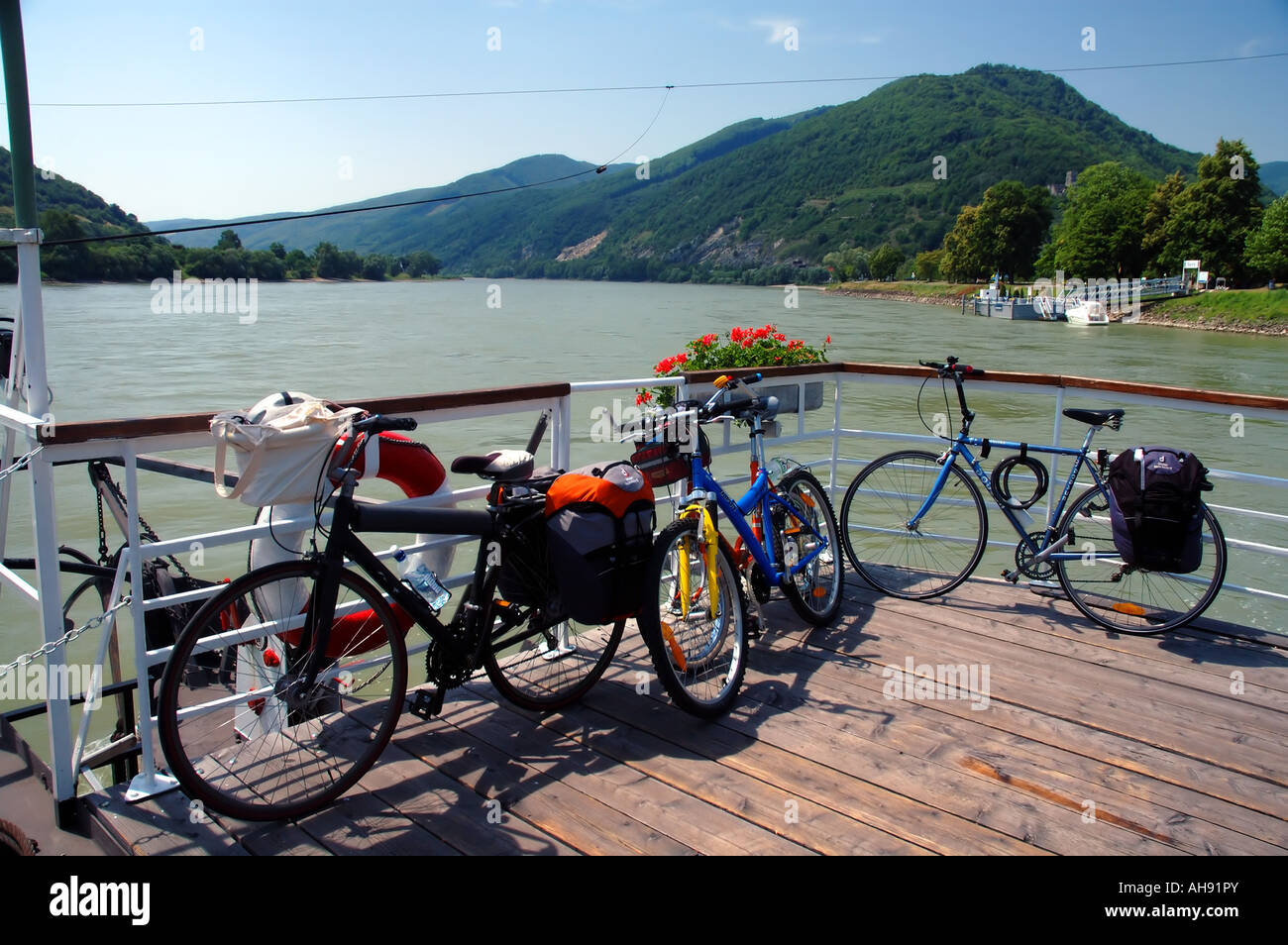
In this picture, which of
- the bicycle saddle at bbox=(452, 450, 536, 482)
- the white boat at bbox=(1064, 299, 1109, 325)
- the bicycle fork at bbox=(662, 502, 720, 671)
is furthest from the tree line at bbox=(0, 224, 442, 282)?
the white boat at bbox=(1064, 299, 1109, 325)

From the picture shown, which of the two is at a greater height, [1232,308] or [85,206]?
[85,206]

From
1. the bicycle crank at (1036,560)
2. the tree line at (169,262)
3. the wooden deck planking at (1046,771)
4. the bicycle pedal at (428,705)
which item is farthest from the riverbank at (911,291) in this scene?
the bicycle pedal at (428,705)

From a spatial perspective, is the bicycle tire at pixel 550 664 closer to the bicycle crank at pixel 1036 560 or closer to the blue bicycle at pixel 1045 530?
the blue bicycle at pixel 1045 530

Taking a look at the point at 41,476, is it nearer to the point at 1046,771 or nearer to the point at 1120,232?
the point at 1046,771

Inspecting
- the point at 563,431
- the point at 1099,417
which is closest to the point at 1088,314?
the point at 1099,417

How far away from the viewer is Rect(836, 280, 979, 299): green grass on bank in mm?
71062

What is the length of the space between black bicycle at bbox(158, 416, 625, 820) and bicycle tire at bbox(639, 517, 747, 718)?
230 mm

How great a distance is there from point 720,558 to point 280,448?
4.24ft

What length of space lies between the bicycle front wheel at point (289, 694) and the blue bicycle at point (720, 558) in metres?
0.72

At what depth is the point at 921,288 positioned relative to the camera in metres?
77.6

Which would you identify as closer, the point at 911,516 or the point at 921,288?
the point at 911,516

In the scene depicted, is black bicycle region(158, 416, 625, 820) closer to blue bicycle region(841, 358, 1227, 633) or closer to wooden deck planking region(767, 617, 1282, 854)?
wooden deck planking region(767, 617, 1282, 854)

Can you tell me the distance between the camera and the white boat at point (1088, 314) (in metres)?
47.6
